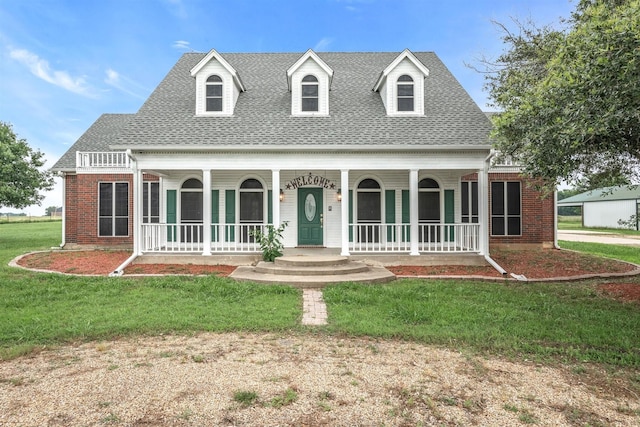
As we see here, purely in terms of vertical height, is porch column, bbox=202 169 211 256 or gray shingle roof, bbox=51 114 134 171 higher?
gray shingle roof, bbox=51 114 134 171

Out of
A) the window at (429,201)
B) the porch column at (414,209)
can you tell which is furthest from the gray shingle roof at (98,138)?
the window at (429,201)

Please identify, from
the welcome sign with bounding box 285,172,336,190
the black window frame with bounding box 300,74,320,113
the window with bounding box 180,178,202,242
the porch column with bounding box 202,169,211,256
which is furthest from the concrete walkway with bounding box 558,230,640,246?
the window with bounding box 180,178,202,242

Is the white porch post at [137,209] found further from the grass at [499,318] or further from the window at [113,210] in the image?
the grass at [499,318]

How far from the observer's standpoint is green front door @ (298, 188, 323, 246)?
12.9 m

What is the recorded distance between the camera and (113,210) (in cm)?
1486

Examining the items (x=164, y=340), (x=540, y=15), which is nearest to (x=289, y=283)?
(x=164, y=340)

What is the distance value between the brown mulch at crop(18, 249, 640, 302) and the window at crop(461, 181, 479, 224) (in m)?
1.97

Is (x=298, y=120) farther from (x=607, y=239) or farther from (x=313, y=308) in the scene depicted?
(x=607, y=239)

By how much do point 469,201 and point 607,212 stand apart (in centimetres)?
3217

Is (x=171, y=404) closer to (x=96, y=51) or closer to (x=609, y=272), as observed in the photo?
(x=609, y=272)

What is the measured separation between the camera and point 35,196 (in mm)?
19250

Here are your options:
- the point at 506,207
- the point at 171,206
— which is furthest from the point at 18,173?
the point at 506,207

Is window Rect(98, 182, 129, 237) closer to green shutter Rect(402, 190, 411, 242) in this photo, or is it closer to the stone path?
the stone path

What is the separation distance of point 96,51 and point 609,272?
27356 millimetres
